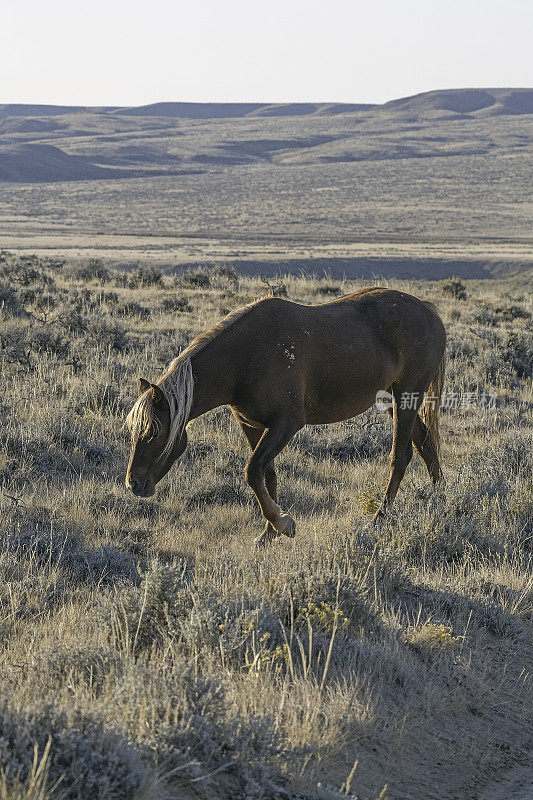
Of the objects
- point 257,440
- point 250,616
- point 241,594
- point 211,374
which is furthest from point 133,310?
point 250,616

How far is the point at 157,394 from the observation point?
589 cm

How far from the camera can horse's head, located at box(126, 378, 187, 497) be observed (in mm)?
5906

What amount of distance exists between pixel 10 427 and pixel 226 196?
81675mm

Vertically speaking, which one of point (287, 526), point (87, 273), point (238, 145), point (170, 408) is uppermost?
point (238, 145)

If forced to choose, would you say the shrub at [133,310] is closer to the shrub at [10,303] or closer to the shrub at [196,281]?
the shrub at [10,303]

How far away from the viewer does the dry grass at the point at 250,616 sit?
3389 millimetres

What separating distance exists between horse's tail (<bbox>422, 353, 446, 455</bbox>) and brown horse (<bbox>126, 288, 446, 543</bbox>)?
152mm

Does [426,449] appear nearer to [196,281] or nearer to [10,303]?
[10,303]

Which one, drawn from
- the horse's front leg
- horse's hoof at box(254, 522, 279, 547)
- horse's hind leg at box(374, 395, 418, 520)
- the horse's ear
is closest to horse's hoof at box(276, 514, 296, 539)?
the horse's front leg

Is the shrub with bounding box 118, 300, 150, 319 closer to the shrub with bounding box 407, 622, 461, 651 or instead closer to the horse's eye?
the horse's eye

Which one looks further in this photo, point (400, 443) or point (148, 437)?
point (400, 443)

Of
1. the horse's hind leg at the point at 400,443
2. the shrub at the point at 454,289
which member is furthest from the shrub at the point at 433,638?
the shrub at the point at 454,289

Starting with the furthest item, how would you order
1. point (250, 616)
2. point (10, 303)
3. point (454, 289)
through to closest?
point (454, 289) → point (10, 303) → point (250, 616)

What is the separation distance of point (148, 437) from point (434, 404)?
3376 millimetres
